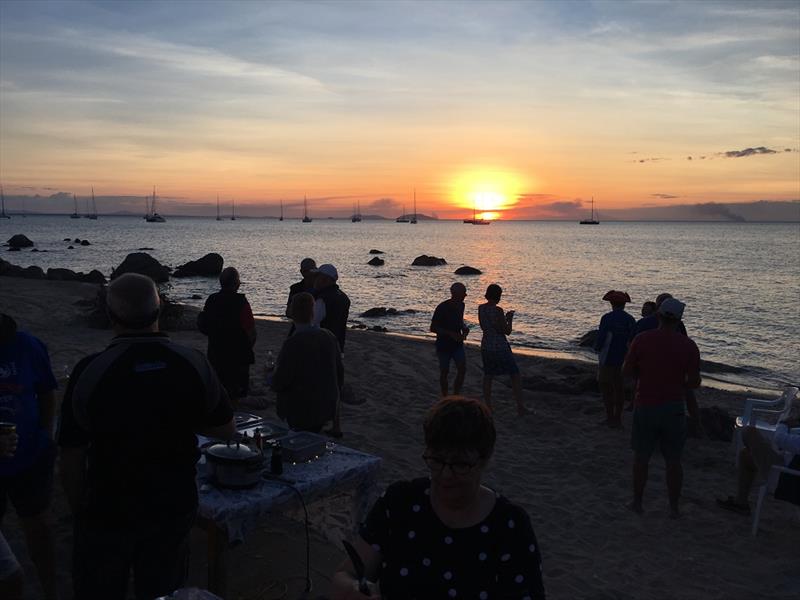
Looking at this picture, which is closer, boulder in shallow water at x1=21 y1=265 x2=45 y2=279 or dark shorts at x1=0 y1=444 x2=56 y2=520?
dark shorts at x1=0 y1=444 x2=56 y2=520

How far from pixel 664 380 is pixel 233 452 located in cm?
425

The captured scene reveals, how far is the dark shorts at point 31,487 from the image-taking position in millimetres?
3727

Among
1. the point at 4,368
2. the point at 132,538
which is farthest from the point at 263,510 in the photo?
the point at 4,368

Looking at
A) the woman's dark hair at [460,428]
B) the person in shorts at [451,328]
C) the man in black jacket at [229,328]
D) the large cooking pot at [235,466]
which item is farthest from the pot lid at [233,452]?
the person in shorts at [451,328]

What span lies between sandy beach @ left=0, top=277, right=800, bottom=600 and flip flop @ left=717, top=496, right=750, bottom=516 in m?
0.10

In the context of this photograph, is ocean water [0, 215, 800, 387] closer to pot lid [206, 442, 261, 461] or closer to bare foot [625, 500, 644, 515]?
bare foot [625, 500, 644, 515]

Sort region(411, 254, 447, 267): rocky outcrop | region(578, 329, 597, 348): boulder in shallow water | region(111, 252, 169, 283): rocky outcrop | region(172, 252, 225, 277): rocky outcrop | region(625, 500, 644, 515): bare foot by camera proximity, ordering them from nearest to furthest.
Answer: region(625, 500, 644, 515): bare foot → region(578, 329, 597, 348): boulder in shallow water → region(111, 252, 169, 283): rocky outcrop → region(172, 252, 225, 277): rocky outcrop → region(411, 254, 447, 267): rocky outcrop

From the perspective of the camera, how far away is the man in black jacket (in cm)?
720

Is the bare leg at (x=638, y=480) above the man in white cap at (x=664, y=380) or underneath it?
underneath

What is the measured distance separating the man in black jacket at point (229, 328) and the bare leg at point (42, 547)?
3405 millimetres

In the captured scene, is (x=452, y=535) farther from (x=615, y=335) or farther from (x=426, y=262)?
(x=426, y=262)

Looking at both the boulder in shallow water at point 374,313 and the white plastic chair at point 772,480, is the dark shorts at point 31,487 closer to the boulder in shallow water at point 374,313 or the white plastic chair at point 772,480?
the white plastic chair at point 772,480

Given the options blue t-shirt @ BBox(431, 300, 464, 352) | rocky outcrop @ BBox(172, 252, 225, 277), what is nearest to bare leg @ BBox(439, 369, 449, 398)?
blue t-shirt @ BBox(431, 300, 464, 352)

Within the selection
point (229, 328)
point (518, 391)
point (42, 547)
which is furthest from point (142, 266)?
point (42, 547)
